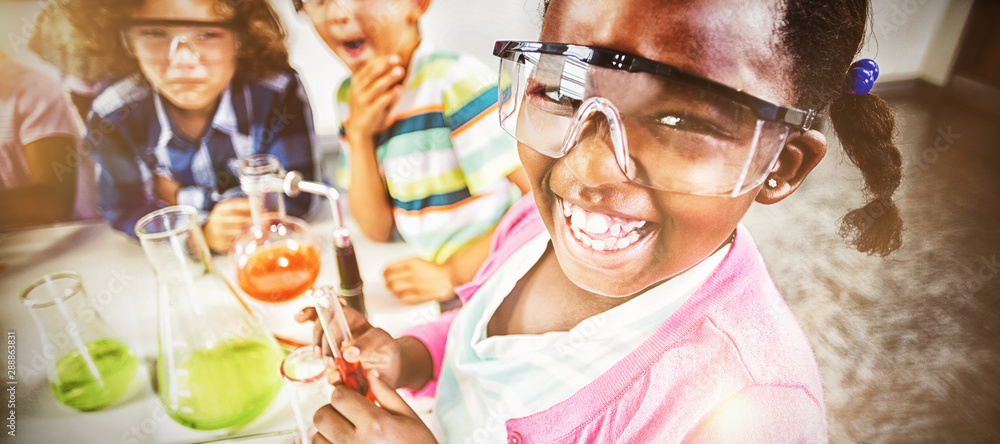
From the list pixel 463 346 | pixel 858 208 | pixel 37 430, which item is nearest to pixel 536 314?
pixel 463 346

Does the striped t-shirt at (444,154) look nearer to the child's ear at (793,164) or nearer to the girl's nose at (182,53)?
the girl's nose at (182,53)

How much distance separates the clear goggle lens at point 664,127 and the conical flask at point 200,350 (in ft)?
2.06

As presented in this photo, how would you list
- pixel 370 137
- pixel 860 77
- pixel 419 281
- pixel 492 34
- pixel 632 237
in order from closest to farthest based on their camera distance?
pixel 860 77
pixel 632 237
pixel 492 34
pixel 370 137
pixel 419 281

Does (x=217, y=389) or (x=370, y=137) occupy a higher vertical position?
(x=370, y=137)

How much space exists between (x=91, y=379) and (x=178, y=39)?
0.60 meters

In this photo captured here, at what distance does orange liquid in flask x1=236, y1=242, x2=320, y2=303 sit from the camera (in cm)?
94

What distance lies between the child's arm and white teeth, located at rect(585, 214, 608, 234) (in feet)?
1.23

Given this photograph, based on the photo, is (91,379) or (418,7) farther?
(91,379)

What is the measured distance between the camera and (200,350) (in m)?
0.88

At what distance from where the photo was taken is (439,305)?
0.99m

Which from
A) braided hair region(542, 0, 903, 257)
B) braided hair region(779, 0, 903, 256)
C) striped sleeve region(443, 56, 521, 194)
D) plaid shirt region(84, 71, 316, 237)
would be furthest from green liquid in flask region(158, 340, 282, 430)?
braided hair region(779, 0, 903, 256)

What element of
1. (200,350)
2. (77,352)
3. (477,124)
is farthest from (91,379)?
(477,124)

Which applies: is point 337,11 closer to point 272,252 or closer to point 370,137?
point 370,137

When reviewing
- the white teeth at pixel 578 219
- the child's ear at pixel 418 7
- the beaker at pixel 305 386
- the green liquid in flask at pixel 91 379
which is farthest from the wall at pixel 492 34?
the green liquid in flask at pixel 91 379
